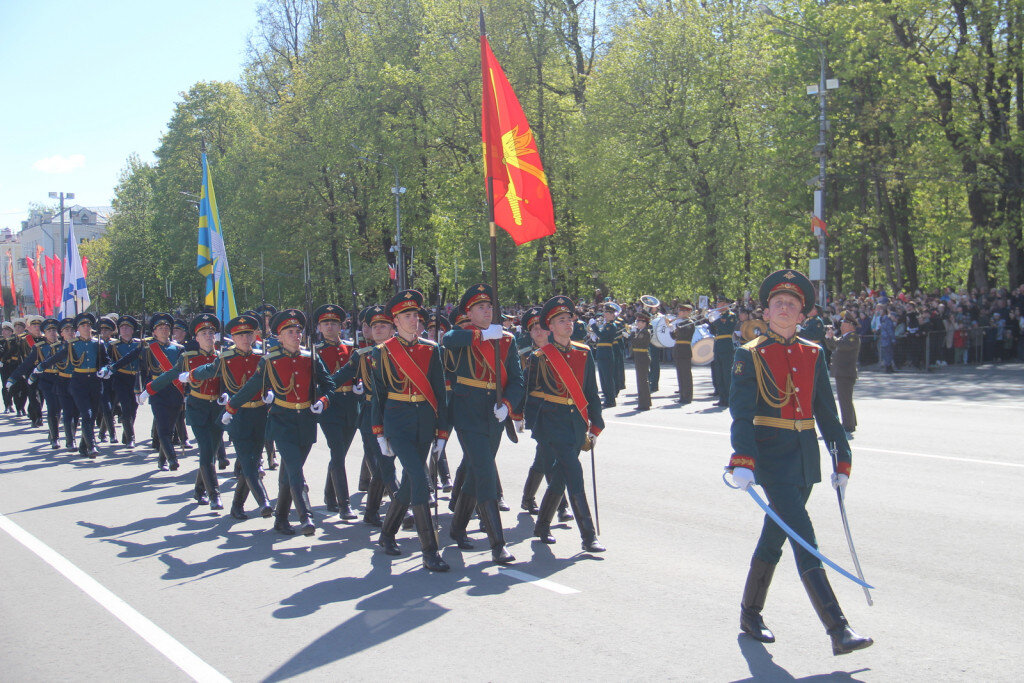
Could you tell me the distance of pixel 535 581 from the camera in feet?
22.3

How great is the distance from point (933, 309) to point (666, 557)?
21.0 metres

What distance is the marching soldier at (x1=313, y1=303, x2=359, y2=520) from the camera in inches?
368

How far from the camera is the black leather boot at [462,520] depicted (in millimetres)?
7681

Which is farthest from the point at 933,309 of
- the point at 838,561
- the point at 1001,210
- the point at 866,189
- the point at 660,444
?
the point at 838,561

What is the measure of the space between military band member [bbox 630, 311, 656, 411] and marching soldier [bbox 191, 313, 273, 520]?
9600 mm

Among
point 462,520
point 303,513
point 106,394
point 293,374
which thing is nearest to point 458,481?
point 462,520

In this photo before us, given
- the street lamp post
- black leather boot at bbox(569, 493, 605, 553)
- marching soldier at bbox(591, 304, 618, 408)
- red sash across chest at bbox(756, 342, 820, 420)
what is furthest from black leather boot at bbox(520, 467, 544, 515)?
the street lamp post

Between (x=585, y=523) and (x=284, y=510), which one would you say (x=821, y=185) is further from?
(x=284, y=510)

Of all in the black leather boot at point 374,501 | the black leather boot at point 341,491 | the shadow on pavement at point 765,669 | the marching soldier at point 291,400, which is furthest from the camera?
the black leather boot at point 341,491

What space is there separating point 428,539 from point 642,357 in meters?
12.1

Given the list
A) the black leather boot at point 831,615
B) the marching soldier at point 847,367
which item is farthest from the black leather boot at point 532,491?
the marching soldier at point 847,367

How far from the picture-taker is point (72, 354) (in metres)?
15.1

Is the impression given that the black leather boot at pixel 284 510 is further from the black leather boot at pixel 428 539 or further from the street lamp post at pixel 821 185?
the street lamp post at pixel 821 185

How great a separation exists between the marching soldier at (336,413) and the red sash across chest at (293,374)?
358 millimetres
